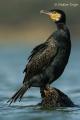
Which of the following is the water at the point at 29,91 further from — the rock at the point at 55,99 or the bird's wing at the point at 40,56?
the bird's wing at the point at 40,56

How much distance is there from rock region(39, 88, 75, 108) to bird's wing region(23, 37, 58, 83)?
0.43 meters

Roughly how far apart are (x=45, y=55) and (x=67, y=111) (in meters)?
1.18

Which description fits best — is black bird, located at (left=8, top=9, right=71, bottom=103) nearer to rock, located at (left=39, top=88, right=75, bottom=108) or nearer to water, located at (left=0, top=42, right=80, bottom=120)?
rock, located at (left=39, top=88, right=75, bottom=108)

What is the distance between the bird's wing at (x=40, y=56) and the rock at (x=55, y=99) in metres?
0.43

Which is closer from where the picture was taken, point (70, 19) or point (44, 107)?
point (44, 107)

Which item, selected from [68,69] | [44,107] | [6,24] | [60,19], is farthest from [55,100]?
[6,24]

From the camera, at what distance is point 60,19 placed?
61.4ft

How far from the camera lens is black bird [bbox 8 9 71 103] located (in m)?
18.6

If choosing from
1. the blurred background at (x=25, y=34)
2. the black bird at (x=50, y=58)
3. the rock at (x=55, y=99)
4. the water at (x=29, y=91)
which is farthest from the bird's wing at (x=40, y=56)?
the blurred background at (x=25, y=34)

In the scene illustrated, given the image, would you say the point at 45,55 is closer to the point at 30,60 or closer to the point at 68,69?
the point at 30,60

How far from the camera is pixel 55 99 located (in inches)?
733

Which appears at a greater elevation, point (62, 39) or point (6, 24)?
point (6, 24)

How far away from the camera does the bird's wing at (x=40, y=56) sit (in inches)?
732

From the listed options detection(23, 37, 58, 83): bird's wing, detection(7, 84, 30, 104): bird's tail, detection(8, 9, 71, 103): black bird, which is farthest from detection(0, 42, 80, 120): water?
detection(23, 37, 58, 83): bird's wing
